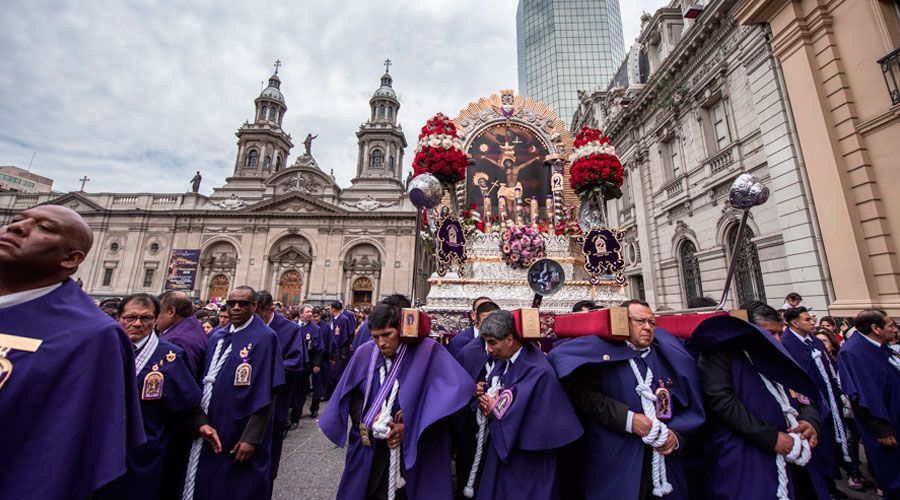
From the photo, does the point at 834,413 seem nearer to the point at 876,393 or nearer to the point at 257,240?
the point at 876,393

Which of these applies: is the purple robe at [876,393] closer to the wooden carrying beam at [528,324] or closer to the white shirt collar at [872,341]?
the white shirt collar at [872,341]

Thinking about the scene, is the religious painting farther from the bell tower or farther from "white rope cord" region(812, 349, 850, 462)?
the bell tower

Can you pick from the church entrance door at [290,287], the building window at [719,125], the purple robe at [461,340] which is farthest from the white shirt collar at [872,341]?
the church entrance door at [290,287]

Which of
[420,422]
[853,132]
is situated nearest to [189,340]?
[420,422]

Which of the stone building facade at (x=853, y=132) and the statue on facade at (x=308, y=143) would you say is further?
the statue on facade at (x=308, y=143)

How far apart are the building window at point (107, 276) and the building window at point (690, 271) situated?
147ft

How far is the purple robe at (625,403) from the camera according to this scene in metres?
2.46

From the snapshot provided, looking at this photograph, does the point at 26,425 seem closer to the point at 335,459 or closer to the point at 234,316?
the point at 234,316

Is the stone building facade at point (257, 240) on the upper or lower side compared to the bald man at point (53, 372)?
upper

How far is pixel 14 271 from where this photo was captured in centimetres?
153

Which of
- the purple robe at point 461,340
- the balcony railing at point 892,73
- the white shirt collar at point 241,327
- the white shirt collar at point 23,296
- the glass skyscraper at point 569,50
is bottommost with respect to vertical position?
the purple robe at point 461,340

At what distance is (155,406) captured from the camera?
272 centimetres

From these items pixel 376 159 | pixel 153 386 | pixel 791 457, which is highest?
pixel 376 159

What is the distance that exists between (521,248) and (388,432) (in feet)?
18.3
